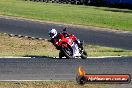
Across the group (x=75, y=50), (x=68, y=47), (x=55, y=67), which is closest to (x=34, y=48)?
(x=68, y=47)

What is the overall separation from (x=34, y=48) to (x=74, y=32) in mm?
8759

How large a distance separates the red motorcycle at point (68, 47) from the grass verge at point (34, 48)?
98.8 inches

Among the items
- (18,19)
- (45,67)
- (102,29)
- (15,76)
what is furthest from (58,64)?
(18,19)

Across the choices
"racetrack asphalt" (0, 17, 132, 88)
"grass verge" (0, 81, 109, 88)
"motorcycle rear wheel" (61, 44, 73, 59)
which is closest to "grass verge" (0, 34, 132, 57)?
"motorcycle rear wheel" (61, 44, 73, 59)

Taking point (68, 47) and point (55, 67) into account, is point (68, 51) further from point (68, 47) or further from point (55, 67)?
point (55, 67)

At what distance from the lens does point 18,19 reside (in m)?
38.8

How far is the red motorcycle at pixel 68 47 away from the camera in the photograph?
20391 millimetres

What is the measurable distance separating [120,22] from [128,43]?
1216 centimetres

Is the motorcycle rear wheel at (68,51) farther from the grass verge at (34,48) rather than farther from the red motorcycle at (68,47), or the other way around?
the grass verge at (34,48)

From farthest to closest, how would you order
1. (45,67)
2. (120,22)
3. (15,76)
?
1. (120,22)
2. (45,67)
3. (15,76)

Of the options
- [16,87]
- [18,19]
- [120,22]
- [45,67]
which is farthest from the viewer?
[120,22]

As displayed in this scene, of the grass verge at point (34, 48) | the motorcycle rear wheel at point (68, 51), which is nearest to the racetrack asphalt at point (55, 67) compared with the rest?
the motorcycle rear wheel at point (68, 51)

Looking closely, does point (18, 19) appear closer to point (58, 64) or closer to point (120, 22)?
point (120, 22)

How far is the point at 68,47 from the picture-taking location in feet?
67.9
